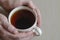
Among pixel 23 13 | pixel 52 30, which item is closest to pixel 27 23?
pixel 23 13

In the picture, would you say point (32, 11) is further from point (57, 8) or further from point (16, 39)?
point (57, 8)

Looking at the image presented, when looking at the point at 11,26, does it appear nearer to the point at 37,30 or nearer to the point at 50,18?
the point at 37,30

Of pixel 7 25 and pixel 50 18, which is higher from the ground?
pixel 50 18

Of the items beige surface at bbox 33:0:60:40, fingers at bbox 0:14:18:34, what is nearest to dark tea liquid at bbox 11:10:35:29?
fingers at bbox 0:14:18:34

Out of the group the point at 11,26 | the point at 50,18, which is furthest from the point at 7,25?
the point at 50,18

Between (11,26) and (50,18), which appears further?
(50,18)

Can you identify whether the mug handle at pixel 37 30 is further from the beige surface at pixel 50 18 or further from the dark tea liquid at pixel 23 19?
the beige surface at pixel 50 18
